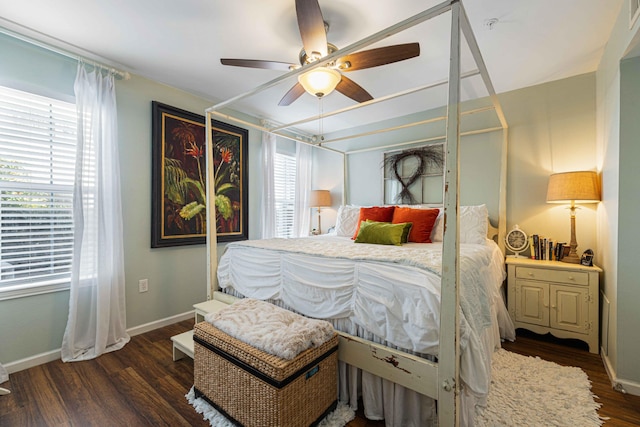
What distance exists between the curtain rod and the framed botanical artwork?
43 centimetres

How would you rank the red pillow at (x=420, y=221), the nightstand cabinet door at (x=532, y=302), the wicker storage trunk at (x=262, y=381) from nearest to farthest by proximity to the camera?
1. the wicker storage trunk at (x=262, y=381)
2. the nightstand cabinet door at (x=532, y=302)
3. the red pillow at (x=420, y=221)

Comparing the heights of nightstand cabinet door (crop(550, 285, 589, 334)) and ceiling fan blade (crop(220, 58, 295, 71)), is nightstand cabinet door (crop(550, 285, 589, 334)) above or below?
below

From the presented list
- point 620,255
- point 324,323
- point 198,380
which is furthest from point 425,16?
point 198,380

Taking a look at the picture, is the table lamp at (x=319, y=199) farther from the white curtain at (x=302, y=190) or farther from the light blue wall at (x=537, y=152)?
the light blue wall at (x=537, y=152)

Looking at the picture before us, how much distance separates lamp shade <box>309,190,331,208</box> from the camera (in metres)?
4.14

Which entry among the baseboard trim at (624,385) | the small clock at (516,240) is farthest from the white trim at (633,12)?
the baseboard trim at (624,385)

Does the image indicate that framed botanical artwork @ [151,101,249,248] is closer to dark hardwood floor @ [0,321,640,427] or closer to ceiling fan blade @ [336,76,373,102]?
dark hardwood floor @ [0,321,640,427]

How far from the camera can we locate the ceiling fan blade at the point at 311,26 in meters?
1.42

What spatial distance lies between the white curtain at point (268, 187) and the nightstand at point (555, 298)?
274cm

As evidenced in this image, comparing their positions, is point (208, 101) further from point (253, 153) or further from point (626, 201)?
point (626, 201)

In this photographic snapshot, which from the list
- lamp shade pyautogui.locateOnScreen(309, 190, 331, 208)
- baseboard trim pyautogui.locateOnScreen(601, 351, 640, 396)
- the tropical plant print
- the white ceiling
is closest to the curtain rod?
the white ceiling

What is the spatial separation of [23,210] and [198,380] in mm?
1843

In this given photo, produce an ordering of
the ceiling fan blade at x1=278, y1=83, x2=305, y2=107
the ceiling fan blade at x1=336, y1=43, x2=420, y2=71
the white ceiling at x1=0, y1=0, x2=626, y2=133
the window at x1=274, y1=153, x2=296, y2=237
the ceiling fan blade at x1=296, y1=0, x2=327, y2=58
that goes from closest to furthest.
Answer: the ceiling fan blade at x1=296, y1=0, x2=327, y2=58
the ceiling fan blade at x1=336, y1=43, x2=420, y2=71
the white ceiling at x1=0, y1=0, x2=626, y2=133
the ceiling fan blade at x1=278, y1=83, x2=305, y2=107
the window at x1=274, y1=153, x2=296, y2=237

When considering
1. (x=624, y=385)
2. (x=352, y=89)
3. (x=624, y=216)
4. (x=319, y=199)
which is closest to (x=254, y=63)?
(x=352, y=89)
